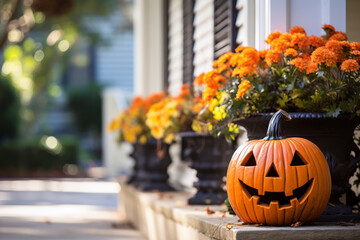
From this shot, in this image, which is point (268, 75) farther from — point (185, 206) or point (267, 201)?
point (185, 206)

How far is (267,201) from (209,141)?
175 centimetres

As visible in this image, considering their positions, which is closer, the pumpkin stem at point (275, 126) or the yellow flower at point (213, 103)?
the pumpkin stem at point (275, 126)

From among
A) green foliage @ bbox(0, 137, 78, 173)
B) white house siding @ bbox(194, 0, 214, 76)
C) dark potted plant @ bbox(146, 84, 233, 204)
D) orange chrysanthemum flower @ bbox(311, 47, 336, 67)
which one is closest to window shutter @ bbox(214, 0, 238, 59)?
white house siding @ bbox(194, 0, 214, 76)

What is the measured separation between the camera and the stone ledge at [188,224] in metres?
3.04

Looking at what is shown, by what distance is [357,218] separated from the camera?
354 cm

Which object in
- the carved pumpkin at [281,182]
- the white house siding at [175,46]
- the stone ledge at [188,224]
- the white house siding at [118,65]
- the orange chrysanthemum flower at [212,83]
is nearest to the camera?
the stone ledge at [188,224]

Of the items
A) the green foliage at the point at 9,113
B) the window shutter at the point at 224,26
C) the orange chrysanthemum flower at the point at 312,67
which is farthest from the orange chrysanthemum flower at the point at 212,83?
the green foliage at the point at 9,113

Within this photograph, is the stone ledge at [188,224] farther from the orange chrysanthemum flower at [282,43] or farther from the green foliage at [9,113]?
the green foliage at [9,113]

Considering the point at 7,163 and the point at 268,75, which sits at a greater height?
the point at 268,75

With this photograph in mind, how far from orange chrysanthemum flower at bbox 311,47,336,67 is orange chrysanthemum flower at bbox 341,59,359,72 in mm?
68

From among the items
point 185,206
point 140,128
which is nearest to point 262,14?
point 185,206

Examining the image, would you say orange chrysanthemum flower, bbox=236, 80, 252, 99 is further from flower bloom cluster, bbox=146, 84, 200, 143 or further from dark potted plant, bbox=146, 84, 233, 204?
flower bloom cluster, bbox=146, 84, 200, 143

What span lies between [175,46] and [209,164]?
3622mm

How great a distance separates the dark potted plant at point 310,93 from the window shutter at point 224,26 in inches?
67.3
